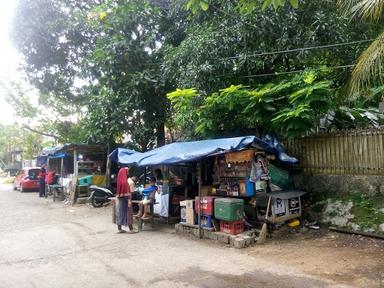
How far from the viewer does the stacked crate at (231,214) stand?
857 cm

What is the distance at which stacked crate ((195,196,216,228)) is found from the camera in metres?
9.14

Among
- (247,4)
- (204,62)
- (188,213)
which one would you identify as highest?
(204,62)

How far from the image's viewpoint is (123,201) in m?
10.3

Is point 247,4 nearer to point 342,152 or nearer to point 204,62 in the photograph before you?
point 342,152

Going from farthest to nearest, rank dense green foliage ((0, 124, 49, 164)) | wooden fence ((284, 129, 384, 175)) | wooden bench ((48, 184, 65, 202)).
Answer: dense green foliage ((0, 124, 49, 164)) < wooden bench ((48, 184, 65, 202)) < wooden fence ((284, 129, 384, 175))

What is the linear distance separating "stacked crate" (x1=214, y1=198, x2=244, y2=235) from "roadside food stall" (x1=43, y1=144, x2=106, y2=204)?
10.3m

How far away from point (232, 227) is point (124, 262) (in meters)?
2.63

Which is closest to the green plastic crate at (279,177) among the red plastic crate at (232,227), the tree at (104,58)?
the red plastic crate at (232,227)

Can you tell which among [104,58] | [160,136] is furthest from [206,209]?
[160,136]

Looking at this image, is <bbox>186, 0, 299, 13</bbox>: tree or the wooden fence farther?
the wooden fence

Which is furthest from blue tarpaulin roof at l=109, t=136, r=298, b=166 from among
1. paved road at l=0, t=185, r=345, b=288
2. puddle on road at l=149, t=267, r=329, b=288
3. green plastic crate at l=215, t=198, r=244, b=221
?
puddle on road at l=149, t=267, r=329, b=288

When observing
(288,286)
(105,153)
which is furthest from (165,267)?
(105,153)

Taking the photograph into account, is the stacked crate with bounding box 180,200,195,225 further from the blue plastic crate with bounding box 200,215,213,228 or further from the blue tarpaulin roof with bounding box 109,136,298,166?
the blue tarpaulin roof with bounding box 109,136,298,166

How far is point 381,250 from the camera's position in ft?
24.5
